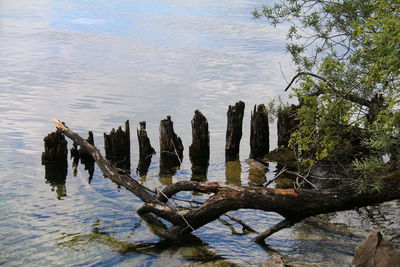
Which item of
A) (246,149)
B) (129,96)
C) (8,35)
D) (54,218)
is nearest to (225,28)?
(8,35)

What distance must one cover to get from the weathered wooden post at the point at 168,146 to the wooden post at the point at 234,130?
1.59 m

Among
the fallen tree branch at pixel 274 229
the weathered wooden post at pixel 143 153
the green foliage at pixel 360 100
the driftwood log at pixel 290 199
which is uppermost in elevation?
the green foliage at pixel 360 100

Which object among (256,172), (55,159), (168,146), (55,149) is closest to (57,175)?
(55,159)

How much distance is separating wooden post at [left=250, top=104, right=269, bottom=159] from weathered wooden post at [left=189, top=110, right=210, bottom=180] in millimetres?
1524

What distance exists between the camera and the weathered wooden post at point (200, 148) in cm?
1919

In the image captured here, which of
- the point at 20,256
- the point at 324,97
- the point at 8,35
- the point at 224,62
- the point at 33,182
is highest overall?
the point at 8,35

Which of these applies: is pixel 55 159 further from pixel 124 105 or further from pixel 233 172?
pixel 124 105

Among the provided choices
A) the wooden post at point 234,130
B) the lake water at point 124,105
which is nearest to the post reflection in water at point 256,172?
the lake water at point 124,105

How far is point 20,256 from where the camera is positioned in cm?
1283

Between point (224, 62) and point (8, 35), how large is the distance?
17.8 meters

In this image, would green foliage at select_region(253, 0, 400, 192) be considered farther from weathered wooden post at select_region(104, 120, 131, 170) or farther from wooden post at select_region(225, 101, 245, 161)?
weathered wooden post at select_region(104, 120, 131, 170)

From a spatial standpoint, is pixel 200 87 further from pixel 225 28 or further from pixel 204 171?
pixel 225 28

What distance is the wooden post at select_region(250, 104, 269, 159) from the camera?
64.2 feet

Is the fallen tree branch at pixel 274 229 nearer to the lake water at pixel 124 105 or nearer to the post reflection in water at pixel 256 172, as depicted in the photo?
the lake water at pixel 124 105
